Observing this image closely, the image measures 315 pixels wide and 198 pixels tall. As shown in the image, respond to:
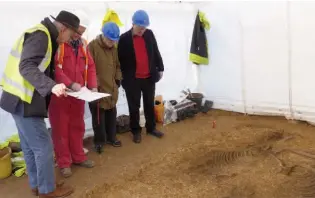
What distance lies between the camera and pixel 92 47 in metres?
3.74

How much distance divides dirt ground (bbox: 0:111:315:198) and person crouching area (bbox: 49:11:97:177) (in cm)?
22

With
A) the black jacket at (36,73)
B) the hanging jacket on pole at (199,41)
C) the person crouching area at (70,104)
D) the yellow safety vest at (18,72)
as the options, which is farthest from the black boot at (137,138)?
the yellow safety vest at (18,72)

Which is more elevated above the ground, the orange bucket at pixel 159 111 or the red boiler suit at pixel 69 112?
the red boiler suit at pixel 69 112

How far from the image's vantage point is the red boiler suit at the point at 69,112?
316 centimetres

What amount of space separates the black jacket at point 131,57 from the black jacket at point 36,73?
151 centimetres

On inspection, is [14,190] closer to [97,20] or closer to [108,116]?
[108,116]

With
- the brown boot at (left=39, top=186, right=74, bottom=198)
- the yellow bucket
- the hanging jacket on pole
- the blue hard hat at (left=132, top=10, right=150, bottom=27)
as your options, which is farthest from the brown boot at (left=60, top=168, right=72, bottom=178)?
the hanging jacket on pole

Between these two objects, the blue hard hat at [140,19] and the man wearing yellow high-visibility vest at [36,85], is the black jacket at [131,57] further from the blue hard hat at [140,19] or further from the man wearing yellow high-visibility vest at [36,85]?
the man wearing yellow high-visibility vest at [36,85]

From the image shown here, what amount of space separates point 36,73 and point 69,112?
102cm

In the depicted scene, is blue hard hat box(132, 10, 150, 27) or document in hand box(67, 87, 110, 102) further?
blue hard hat box(132, 10, 150, 27)

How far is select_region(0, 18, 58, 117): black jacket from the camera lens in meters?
2.33

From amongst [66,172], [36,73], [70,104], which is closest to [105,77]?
[70,104]

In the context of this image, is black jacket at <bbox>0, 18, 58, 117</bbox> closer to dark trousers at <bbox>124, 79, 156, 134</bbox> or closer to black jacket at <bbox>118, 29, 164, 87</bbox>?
black jacket at <bbox>118, 29, 164, 87</bbox>

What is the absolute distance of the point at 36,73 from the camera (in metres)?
2.33
